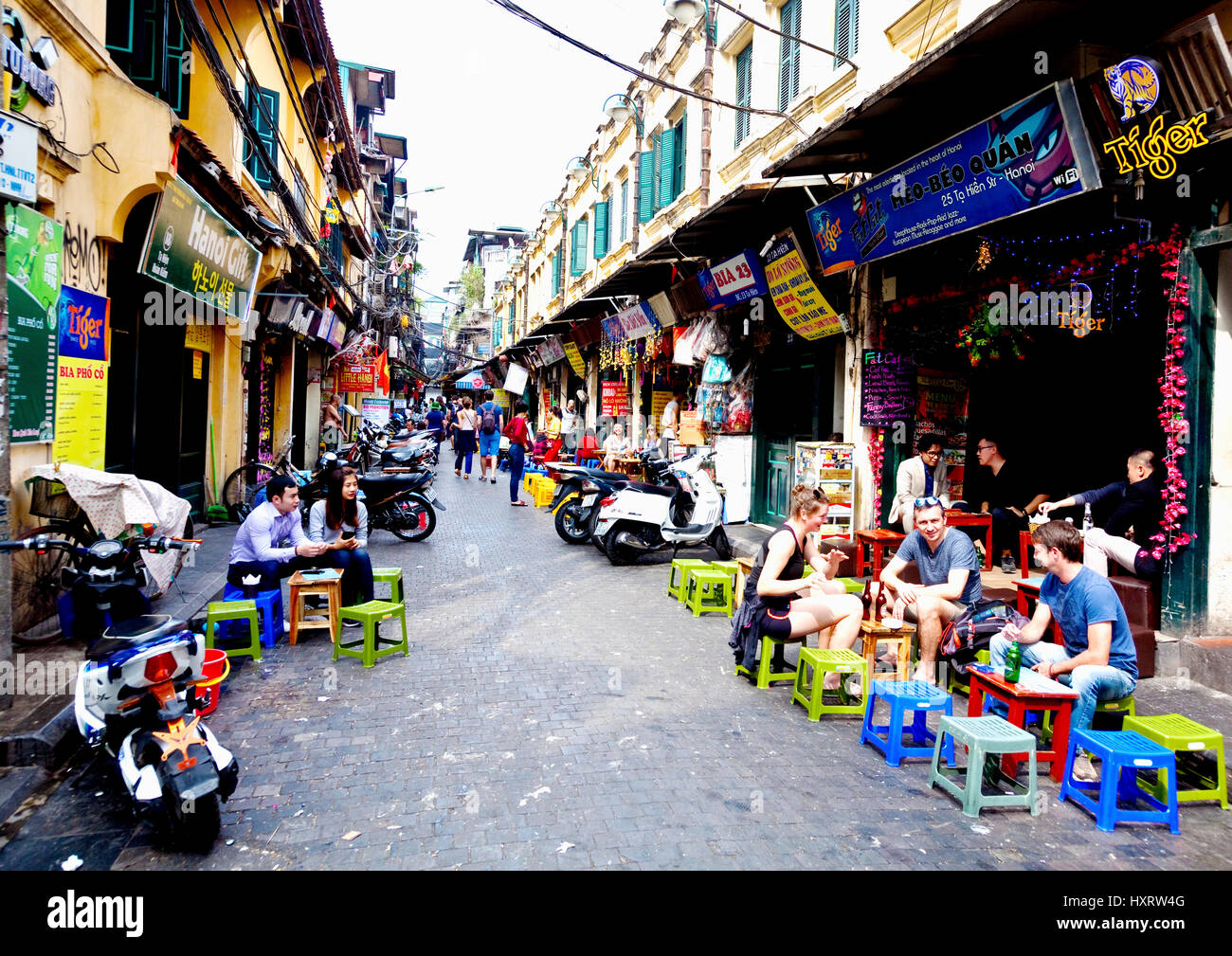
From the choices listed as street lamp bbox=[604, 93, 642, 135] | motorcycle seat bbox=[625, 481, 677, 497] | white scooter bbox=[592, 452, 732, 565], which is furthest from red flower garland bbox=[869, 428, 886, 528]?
street lamp bbox=[604, 93, 642, 135]

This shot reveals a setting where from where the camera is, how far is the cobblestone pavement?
3.45m

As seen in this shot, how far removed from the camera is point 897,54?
9523 millimetres

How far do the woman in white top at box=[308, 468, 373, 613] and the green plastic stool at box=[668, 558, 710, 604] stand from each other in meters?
3.12

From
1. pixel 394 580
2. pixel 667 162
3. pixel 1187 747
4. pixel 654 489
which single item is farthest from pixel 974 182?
pixel 667 162

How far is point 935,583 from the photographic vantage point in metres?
5.74

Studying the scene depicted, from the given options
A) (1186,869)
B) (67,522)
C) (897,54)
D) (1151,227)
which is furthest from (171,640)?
(897,54)

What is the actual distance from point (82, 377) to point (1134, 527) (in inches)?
347

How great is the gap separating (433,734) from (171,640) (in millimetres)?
1556

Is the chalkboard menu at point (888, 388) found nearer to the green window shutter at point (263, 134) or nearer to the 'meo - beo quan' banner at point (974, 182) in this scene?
the 'meo - beo quan' banner at point (974, 182)

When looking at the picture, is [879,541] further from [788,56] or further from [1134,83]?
[788,56]

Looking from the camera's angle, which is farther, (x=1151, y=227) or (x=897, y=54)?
(x=897, y=54)

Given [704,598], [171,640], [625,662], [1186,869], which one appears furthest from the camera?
[704,598]

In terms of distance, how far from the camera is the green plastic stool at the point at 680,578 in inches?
328
